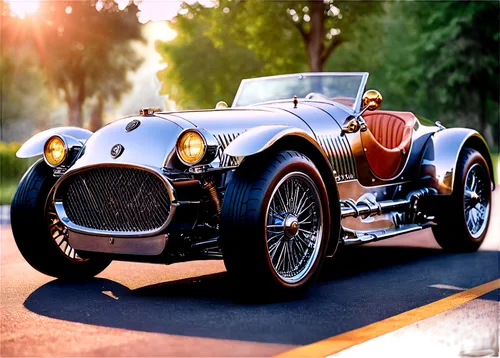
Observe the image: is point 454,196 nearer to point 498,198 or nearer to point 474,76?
point 498,198

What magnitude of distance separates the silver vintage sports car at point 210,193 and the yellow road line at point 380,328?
33.9 inches

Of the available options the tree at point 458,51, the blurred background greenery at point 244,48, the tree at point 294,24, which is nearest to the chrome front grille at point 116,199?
the blurred background greenery at point 244,48

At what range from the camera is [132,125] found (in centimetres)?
616

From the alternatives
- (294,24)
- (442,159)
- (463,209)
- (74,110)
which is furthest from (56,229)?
(74,110)

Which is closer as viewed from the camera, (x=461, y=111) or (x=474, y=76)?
(x=474, y=76)

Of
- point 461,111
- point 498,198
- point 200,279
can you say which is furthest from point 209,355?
point 461,111

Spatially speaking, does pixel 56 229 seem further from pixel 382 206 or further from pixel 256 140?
pixel 382 206

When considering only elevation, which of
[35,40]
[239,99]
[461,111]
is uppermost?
[35,40]

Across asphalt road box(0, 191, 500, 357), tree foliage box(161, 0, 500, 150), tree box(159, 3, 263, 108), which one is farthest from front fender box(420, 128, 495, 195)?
tree box(159, 3, 263, 108)

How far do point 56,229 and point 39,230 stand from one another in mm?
156

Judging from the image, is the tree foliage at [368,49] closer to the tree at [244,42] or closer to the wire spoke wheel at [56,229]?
the tree at [244,42]

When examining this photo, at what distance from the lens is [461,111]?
48219mm

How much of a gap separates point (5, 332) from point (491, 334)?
2.77 meters

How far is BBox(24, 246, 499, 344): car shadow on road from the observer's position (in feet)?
16.3
